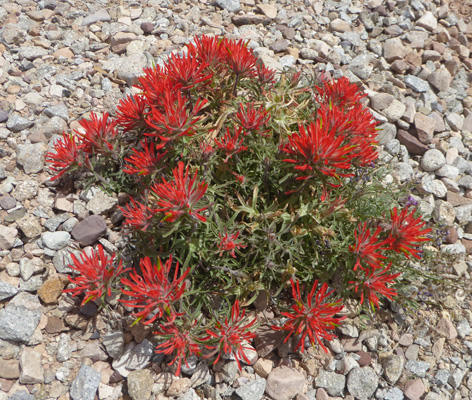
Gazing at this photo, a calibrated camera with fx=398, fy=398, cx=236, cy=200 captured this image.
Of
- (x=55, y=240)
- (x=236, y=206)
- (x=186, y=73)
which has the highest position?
(x=186, y=73)

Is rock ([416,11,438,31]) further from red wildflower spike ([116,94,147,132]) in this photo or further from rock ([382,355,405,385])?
rock ([382,355,405,385])

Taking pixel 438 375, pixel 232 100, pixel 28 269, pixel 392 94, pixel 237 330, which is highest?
pixel 232 100

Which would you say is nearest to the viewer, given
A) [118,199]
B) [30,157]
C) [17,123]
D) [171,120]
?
[171,120]

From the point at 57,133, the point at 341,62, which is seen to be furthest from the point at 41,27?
the point at 341,62

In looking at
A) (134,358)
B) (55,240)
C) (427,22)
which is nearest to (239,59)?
(55,240)

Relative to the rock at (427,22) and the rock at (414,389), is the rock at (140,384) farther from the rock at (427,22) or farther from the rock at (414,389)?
the rock at (427,22)

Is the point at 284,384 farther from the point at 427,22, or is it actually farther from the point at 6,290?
the point at 427,22

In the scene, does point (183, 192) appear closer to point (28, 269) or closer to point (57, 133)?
point (28, 269)
